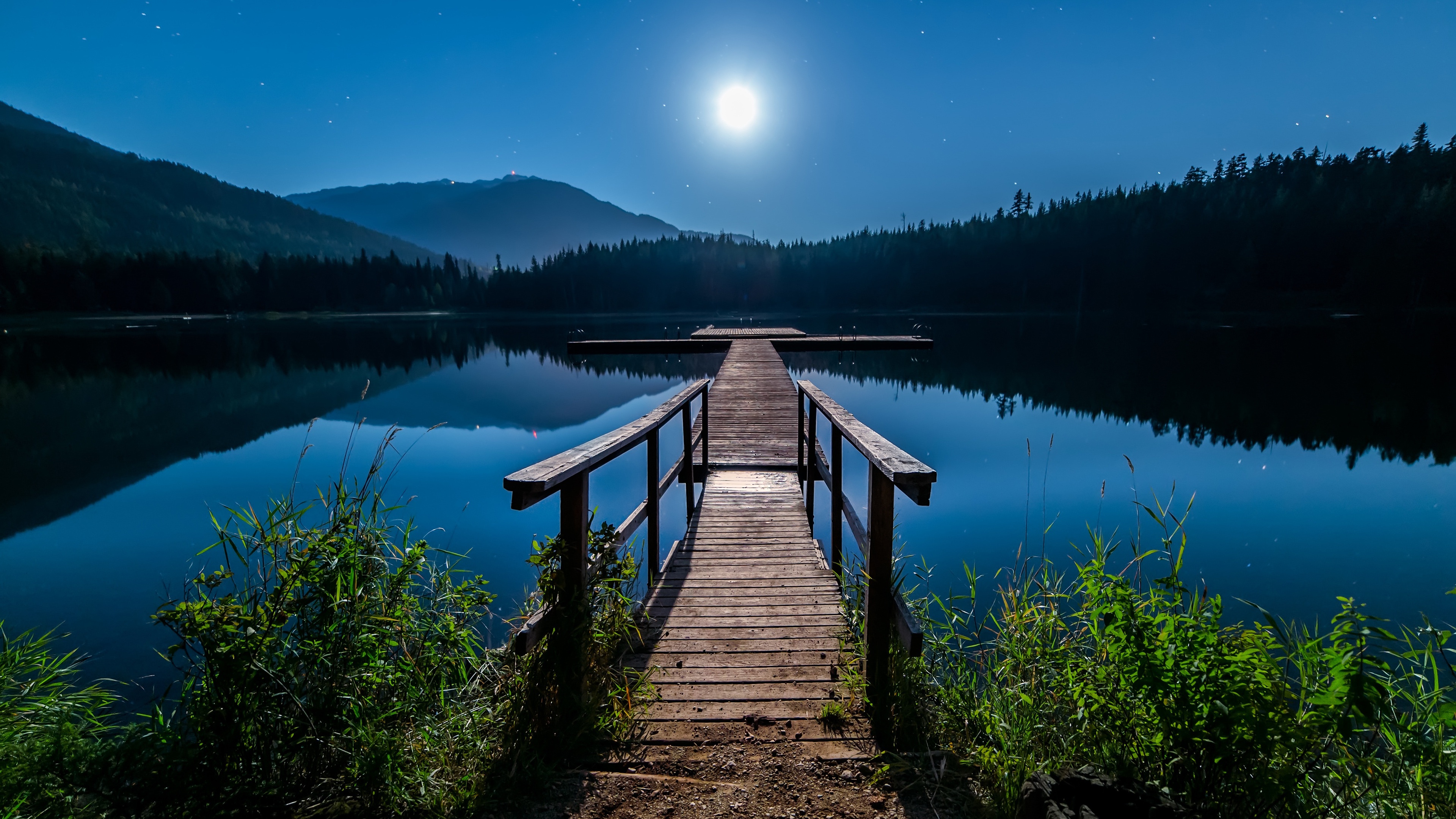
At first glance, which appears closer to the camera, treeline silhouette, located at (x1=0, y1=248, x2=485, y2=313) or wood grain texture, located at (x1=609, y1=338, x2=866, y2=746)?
wood grain texture, located at (x1=609, y1=338, x2=866, y2=746)

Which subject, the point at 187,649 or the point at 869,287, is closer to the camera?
the point at 187,649

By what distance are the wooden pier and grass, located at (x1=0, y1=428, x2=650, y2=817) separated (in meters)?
0.31

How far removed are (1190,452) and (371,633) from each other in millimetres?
17000

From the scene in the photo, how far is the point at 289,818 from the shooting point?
226cm

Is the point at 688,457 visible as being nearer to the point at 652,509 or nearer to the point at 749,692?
the point at 652,509

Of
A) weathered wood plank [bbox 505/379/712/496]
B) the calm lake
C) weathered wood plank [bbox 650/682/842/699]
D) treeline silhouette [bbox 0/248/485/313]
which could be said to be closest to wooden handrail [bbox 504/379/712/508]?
weathered wood plank [bbox 505/379/712/496]

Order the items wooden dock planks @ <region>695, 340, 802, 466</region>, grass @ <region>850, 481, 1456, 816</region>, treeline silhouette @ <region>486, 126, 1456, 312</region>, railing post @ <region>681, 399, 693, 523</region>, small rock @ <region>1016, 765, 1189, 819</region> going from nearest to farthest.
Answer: small rock @ <region>1016, 765, 1189, 819</region> < grass @ <region>850, 481, 1456, 816</region> < railing post @ <region>681, 399, 693, 523</region> < wooden dock planks @ <region>695, 340, 802, 466</region> < treeline silhouette @ <region>486, 126, 1456, 312</region>

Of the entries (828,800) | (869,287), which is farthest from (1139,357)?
(869,287)

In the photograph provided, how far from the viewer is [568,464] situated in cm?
287

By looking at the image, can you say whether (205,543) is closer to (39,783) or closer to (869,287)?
(39,783)

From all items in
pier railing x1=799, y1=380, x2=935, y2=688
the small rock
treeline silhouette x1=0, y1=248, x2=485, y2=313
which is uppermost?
treeline silhouette x1=0, y1=248, x2=485, y2=313

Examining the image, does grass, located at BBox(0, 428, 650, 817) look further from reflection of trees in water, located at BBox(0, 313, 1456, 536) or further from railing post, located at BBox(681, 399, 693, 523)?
reflection of trees in water, located at BBox(0, 313, 1456, 536)

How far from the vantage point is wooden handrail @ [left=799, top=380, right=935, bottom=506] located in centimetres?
260

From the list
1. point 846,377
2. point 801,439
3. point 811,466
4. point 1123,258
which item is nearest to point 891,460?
point 811,466
